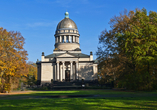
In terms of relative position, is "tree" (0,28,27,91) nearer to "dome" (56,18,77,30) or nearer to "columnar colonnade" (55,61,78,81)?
"columnar colonnade" (55,61,78,81)

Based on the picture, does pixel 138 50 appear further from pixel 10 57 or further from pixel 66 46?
pixel 66 46

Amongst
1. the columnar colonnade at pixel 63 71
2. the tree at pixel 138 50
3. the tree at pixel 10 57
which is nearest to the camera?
the tree at pixel 138 50

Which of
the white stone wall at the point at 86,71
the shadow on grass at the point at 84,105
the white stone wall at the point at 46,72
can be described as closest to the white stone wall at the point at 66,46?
the white stone wall at the point at 86,71

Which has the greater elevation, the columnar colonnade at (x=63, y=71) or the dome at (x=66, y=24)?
the dome at (x=66, y=24)

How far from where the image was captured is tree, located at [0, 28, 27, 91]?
3706 cm

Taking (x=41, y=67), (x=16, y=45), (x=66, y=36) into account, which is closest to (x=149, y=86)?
(x=16, y=45)

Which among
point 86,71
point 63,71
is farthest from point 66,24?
point 86,71

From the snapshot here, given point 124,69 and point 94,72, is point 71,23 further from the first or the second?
point 124,69

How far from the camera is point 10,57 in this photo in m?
38.0

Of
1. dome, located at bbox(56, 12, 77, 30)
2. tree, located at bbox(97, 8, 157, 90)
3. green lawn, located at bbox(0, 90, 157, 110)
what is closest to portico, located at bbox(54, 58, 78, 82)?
dome, located at bbox(56, 12, 77, 30)

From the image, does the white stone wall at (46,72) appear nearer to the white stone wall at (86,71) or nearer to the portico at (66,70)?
the portico at (66,70)

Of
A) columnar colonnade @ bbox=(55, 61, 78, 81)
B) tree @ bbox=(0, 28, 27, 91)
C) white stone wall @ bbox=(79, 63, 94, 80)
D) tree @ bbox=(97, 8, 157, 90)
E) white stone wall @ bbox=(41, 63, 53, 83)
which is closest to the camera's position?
tree @ bbox=(97, 8, 157, 90)

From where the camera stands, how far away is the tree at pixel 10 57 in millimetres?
37062

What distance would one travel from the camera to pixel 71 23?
92.0 metres
